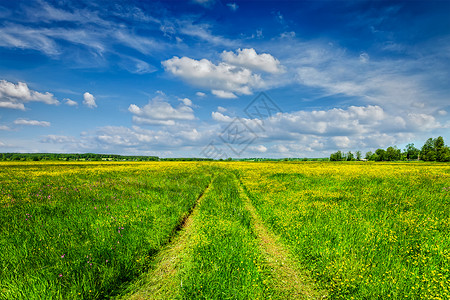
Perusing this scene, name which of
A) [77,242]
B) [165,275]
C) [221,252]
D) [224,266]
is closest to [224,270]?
[224,266]

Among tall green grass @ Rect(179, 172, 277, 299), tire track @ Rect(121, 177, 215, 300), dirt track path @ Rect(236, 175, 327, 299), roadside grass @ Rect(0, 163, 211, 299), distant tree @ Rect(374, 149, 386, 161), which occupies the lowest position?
tire track @ Rect(121, 177, 215, 300)

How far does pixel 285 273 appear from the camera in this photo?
14.3 feet

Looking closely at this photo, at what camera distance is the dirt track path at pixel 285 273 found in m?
3.73

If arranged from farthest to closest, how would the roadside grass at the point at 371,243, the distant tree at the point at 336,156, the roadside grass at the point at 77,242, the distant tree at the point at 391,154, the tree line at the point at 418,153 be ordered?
the distant tree at the point at 336,156 < the distant tree at the point at 391,154 < the tree line at the point at 418,153 < the roadside grass at the point at 371,243 < the roadside grass at the point at 77,242

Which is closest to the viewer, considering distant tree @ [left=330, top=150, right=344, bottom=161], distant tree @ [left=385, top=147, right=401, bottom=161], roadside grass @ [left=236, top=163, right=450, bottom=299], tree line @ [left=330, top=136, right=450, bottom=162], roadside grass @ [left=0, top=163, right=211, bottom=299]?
roadside grass @ [left=0, top=163, right=211, bottom=299]

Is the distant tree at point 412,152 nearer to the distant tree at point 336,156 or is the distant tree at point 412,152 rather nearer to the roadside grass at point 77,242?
the distant tree at point 336,156

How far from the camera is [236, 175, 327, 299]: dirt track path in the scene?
3.73 metres

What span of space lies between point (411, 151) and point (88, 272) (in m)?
182

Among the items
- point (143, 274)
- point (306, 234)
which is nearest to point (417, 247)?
point (306, 234)

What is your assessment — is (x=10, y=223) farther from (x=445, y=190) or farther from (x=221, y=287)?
(x=445, y=190)

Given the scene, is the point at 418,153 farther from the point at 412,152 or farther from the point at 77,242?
the point at 77,242

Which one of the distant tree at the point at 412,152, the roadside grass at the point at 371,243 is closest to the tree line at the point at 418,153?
the distant tree at the point at 412,152

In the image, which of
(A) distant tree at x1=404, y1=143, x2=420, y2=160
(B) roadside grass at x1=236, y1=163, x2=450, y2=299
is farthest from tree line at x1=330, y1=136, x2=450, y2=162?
(B) roadside grass at x1=236, y1=163, x2=450, y2=299

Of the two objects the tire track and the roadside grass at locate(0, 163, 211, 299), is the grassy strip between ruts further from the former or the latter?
the roadside grass at locate(0, 163, 211, 299)
